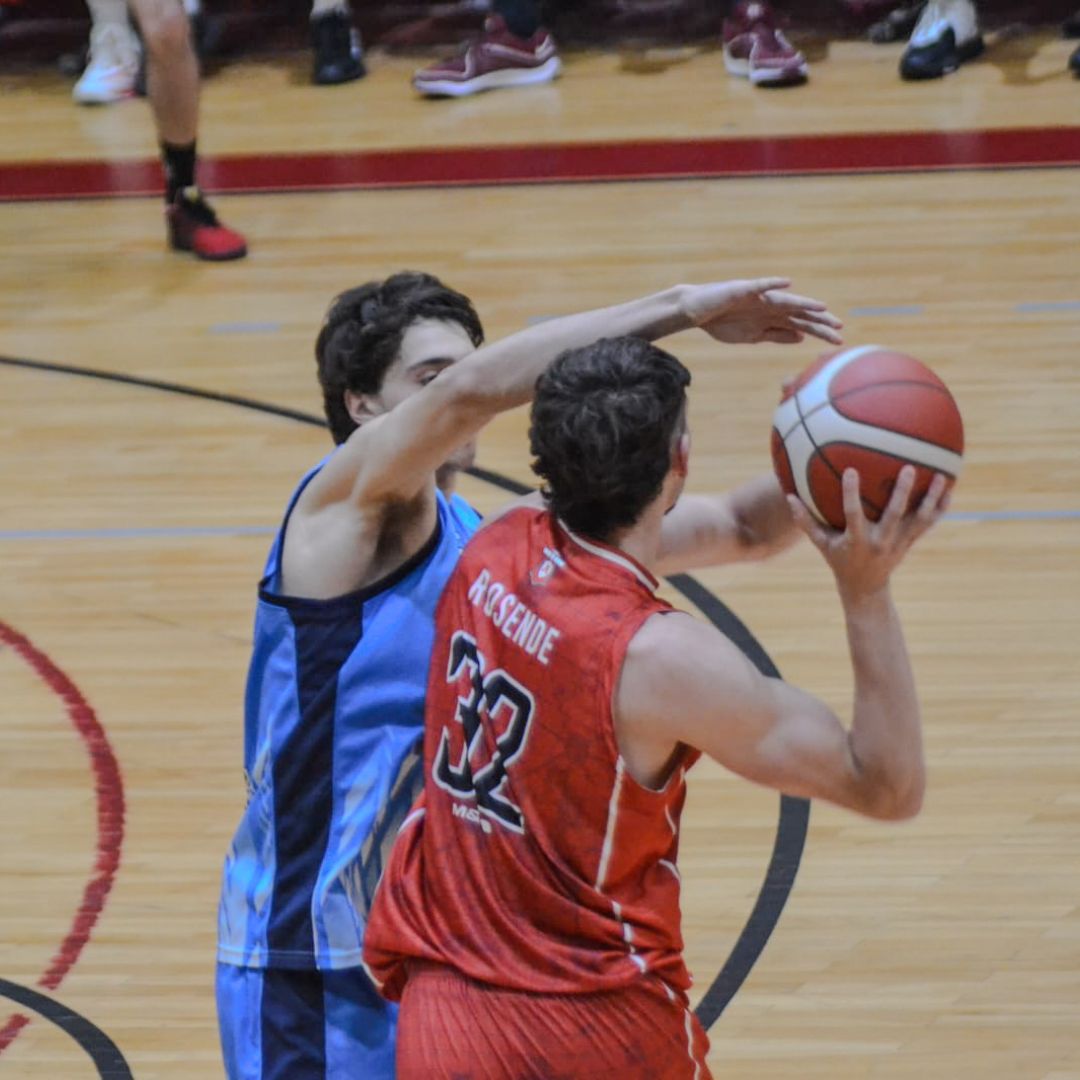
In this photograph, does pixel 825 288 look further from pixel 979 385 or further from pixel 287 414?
pixel 287 414

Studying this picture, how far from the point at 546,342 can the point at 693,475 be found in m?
3.29

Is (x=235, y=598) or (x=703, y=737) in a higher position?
(x=703, y=737)

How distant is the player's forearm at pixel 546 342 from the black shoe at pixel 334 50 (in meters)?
7.96

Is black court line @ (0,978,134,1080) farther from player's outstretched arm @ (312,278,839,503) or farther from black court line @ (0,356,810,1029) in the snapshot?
player's outstretched arm @ (312,278,839,503)

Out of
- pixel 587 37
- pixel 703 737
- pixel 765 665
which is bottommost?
pixel 587 37

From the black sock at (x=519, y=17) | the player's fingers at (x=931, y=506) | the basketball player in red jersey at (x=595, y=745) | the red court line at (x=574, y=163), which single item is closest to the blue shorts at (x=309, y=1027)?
the basketball player in red jersey at (x=595, y=745)

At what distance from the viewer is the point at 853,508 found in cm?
229

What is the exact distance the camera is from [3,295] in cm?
771

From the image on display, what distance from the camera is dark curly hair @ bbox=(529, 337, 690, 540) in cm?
230

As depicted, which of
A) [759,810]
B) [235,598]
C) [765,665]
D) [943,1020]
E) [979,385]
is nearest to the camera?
[943,1020]

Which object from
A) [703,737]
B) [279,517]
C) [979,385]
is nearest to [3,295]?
[279,517]

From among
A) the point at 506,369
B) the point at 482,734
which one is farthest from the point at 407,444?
the point at 482,734

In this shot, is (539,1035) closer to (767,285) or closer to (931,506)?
(931,506)

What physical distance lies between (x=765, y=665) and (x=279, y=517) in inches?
62.1
